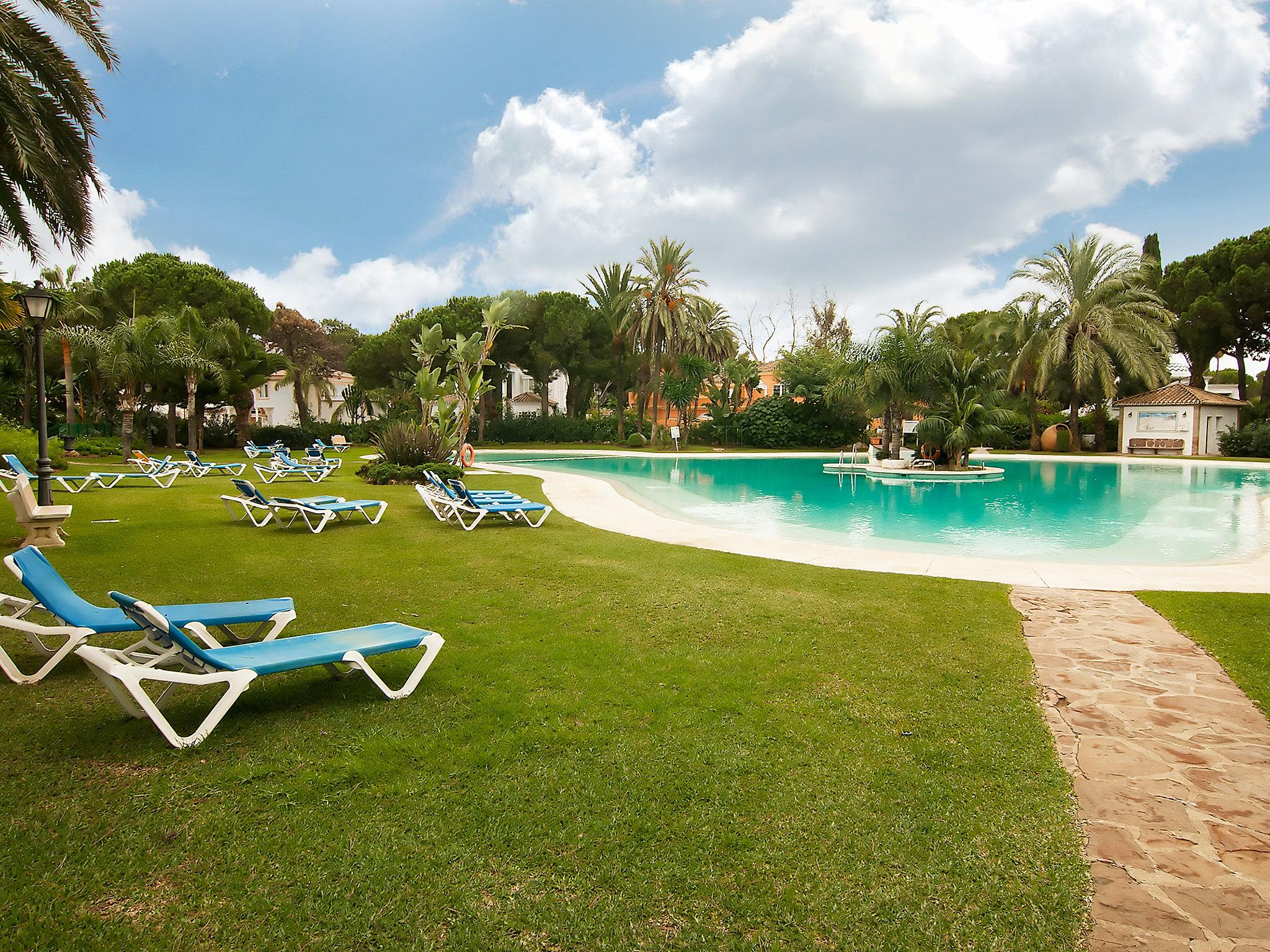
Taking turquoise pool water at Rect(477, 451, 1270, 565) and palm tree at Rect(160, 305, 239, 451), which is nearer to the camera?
turquoise pool water at Rect(477, 451, 1270, 565)

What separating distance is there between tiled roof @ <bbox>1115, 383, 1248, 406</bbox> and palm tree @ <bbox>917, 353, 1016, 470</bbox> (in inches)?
580

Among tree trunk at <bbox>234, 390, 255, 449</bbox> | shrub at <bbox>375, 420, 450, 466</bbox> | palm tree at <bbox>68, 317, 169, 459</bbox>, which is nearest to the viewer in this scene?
shrub at <bbox>375, 420, 450, 466</bbox>

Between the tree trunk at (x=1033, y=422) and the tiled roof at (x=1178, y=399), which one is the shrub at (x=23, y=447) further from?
the tiled roof at (x=1178, y=399)

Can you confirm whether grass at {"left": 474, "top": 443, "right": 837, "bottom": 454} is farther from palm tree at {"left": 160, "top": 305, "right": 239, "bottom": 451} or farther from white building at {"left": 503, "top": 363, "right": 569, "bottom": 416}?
palm tree at {"left": 160, "top": 305, "right": 239, "bottom": 451}

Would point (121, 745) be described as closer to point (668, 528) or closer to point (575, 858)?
point (575, 858)

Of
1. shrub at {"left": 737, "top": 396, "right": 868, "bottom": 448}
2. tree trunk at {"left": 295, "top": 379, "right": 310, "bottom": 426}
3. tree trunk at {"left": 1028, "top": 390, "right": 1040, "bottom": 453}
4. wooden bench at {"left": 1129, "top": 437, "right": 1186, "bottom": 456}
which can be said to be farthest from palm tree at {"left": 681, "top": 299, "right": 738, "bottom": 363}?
tree trunk at {"left": 295, "top": 379, "right": 310, "bottom": 426}

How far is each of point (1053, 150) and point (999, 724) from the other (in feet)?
85.9

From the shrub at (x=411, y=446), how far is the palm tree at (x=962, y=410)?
55.9ft

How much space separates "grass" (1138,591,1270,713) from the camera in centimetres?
448

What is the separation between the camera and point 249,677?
340 cm

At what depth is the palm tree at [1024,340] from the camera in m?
35.2

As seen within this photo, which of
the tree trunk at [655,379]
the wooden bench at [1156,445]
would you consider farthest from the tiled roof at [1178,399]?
the tree trunk at [655,379]

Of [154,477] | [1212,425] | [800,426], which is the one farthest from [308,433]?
[1212,425]

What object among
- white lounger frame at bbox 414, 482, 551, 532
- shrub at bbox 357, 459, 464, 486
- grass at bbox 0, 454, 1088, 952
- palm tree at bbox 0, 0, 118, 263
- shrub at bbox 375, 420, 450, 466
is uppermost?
palm tree at bbox 0, 0, 118, 263
